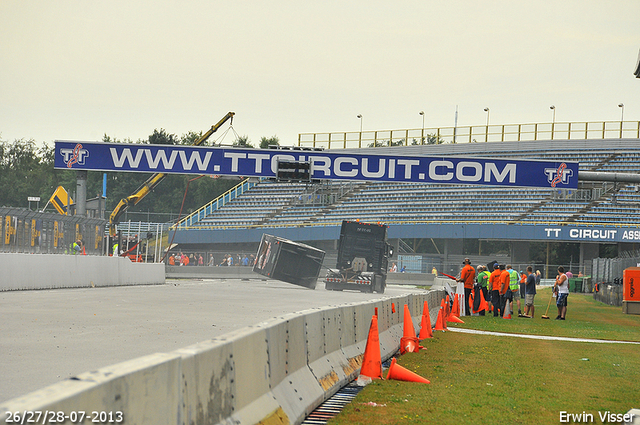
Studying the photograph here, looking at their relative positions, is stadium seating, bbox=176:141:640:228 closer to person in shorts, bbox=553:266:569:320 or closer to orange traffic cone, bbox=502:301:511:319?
orange traffic cone, bbox=502:301:511:319

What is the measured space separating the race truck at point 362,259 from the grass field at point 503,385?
19751 millimetres

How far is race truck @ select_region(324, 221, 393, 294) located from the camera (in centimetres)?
3700

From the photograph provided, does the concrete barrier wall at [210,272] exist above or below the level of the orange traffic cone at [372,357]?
below

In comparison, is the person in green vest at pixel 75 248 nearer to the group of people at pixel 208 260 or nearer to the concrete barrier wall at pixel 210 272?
the concrete barrier wall at pixel 210 272

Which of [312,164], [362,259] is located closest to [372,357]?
[312,164]

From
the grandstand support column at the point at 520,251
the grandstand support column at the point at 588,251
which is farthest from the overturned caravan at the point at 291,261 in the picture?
the grandstand support column at the point at 588,251

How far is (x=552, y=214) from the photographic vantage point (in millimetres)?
55531

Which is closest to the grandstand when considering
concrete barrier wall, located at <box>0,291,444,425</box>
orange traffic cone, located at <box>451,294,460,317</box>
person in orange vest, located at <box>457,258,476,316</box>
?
person in orange vest, located at <box>457,258,476,316</box>

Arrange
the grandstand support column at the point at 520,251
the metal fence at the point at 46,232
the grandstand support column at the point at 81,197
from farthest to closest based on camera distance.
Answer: the grandstand support column at the point at 520,251, the grandstand support column at the point at 81,197, the metal fence at the point at 46,232

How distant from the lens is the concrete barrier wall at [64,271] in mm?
22125

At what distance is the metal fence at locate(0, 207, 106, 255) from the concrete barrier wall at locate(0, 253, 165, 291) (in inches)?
10.9

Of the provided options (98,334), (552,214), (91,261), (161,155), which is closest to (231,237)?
(552,214)

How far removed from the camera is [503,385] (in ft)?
32.0

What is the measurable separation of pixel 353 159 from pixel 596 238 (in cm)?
2618
